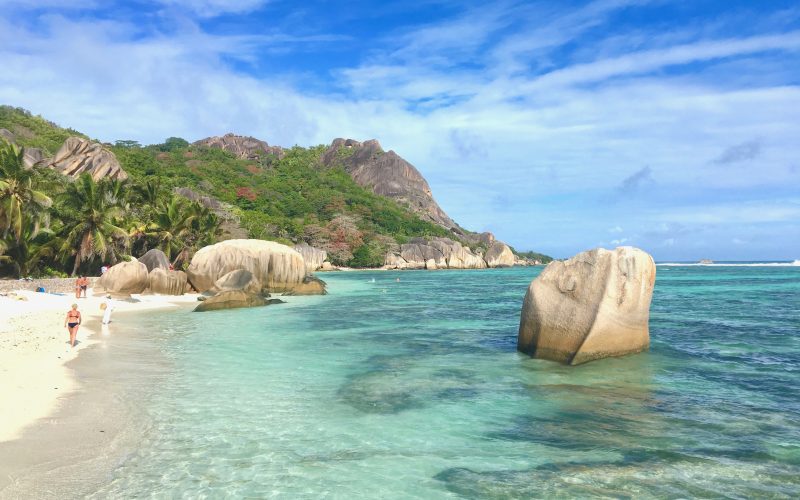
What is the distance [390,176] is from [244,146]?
3835cm

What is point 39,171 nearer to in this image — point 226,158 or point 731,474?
point 731,474

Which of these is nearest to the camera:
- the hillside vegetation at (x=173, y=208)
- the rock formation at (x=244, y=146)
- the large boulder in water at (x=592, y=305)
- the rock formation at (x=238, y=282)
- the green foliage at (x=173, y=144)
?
the large boulder in water at (x=592, y=305)

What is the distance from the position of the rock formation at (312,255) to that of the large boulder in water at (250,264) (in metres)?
41.9

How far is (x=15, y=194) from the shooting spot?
2548cm

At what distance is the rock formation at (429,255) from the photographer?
9438 centimetres

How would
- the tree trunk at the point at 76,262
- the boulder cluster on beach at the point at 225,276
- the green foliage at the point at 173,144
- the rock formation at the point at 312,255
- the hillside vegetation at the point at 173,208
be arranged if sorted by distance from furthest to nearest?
the green foliage at the point at 173,144 → the rock formation at the point at 312,255 → the tree trunk at the point at 76,262 → the hillside vegetation at the point at 173,208 → the boulder cluster on beach at the point at 225,276

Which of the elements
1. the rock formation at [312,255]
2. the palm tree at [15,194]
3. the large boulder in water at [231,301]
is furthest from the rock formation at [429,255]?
the palm tree at [15,194]

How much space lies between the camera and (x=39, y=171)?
30.5m

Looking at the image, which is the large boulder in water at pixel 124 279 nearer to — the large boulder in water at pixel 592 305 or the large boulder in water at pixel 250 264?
the large boulder in water at pixel 250 264

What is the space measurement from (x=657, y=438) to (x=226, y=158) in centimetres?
11676

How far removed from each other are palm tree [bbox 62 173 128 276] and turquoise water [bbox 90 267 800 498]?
62.9 feet

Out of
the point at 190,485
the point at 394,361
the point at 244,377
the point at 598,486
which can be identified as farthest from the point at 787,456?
the point at 244,377

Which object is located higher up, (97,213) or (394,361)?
(97,213)

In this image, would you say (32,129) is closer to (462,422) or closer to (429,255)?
(429,255)
